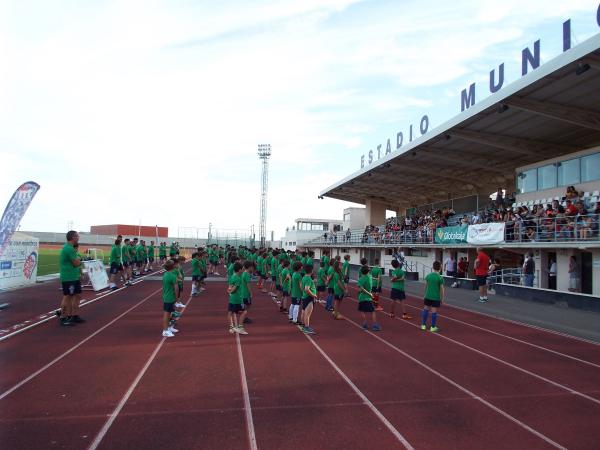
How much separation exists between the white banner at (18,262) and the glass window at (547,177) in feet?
72.3

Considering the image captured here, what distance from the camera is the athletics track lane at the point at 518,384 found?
16.3 ft

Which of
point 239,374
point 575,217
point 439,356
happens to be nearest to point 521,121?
point 575,217

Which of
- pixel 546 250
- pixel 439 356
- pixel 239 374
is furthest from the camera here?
pixel 546 250

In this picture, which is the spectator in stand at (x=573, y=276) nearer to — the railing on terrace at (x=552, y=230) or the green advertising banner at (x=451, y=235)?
the railing on terrace at (x=552, y=230)

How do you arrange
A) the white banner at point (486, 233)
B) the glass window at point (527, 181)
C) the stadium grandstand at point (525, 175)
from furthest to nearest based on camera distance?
1. the glass window at point (527, 181)
2. the white banner at point (486, 233)
3. the stadium grandstand at point (525, 175)

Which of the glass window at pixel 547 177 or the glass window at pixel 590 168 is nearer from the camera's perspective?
the glass window at pixel 590 168

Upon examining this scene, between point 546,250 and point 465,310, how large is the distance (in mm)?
5943

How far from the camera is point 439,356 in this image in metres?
8.12

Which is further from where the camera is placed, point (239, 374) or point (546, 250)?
point (546, 250)

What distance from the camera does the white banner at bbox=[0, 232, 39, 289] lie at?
1642 centimetres

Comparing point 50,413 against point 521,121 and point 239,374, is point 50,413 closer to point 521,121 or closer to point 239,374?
point 239,374

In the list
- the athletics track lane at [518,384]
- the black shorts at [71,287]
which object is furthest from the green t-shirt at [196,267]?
the athletics track lane at [518,384]

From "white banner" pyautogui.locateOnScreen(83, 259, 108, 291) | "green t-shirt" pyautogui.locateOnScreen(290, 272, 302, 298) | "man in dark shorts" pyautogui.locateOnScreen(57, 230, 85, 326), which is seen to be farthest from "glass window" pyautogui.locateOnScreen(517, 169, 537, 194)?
"man in dark shorts" pyautogui.locateOnScreen(57, 230, 85, 326)

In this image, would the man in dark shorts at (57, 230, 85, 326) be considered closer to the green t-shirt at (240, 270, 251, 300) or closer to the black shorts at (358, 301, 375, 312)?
the green t-shirt at (240, 270, 251, 300)
